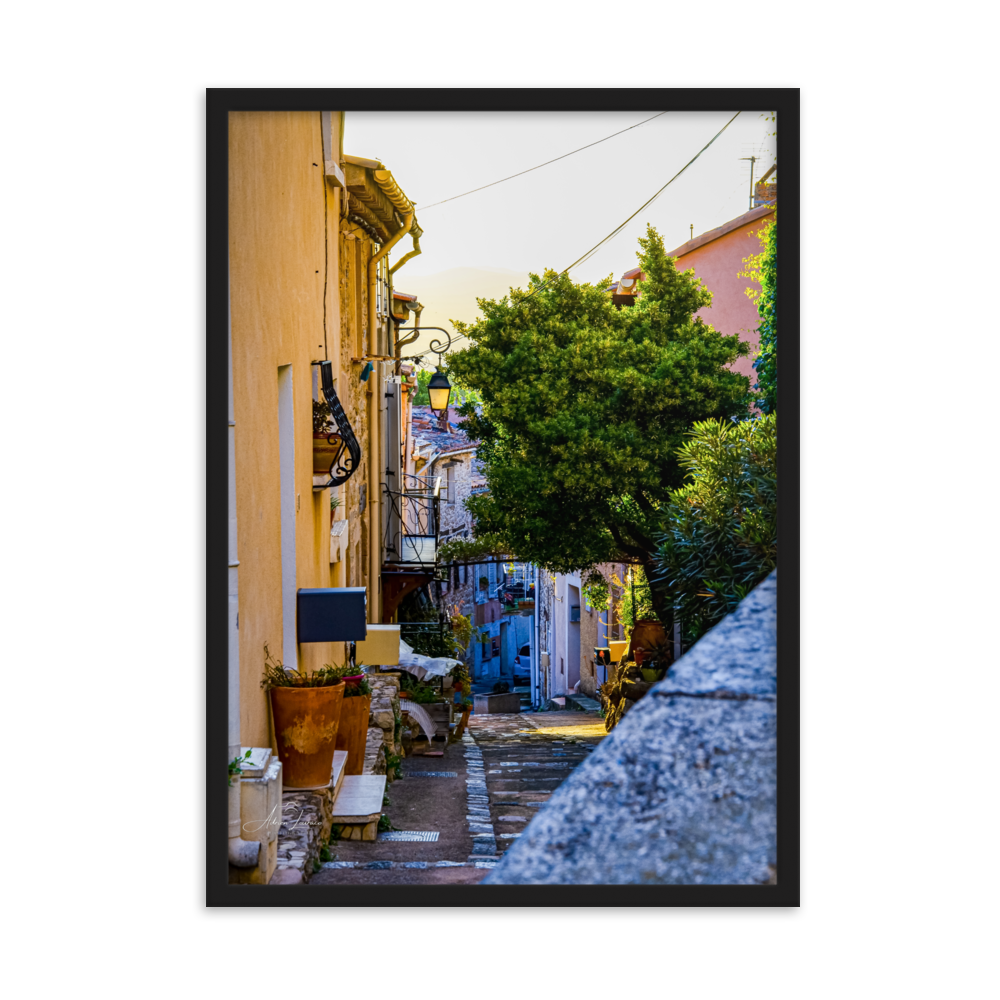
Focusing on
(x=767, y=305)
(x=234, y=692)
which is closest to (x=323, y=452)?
(x=767, y=305)

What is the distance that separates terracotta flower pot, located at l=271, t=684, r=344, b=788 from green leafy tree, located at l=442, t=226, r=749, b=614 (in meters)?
5.45

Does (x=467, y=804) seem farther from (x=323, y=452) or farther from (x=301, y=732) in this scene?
(x=301, y=732)

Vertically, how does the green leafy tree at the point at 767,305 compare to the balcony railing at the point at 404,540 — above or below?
above

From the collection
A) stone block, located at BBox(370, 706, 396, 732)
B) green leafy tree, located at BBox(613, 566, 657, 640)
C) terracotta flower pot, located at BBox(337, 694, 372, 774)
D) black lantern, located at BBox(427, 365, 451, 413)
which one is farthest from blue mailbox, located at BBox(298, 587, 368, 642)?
green leafy tree, located at BBox(613, 566, 657, 640)

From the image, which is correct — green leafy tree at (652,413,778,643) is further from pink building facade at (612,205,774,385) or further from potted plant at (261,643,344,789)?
potted plant at (261,643,344,789)

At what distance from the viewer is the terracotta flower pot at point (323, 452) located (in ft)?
25.3

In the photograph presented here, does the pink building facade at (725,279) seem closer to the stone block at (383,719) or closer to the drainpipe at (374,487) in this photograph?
the drainpipe at (374,487)

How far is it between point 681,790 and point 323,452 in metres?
5.16

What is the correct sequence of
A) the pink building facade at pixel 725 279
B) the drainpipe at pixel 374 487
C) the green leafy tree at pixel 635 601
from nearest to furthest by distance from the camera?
the pink building facade at pixel 725 279 < the drainpipe at pixel 374 487 < the green leafy tree at pixel 635 601

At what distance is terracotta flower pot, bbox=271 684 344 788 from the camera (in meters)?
5.43

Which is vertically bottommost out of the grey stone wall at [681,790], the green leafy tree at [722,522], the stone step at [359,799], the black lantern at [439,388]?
the stone step at [359,799]

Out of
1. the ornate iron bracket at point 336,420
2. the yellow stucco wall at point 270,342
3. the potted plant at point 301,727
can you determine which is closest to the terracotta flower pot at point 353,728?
the yellow stucco wall at point 270,342

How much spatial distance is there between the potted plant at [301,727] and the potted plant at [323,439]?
2.51 m
